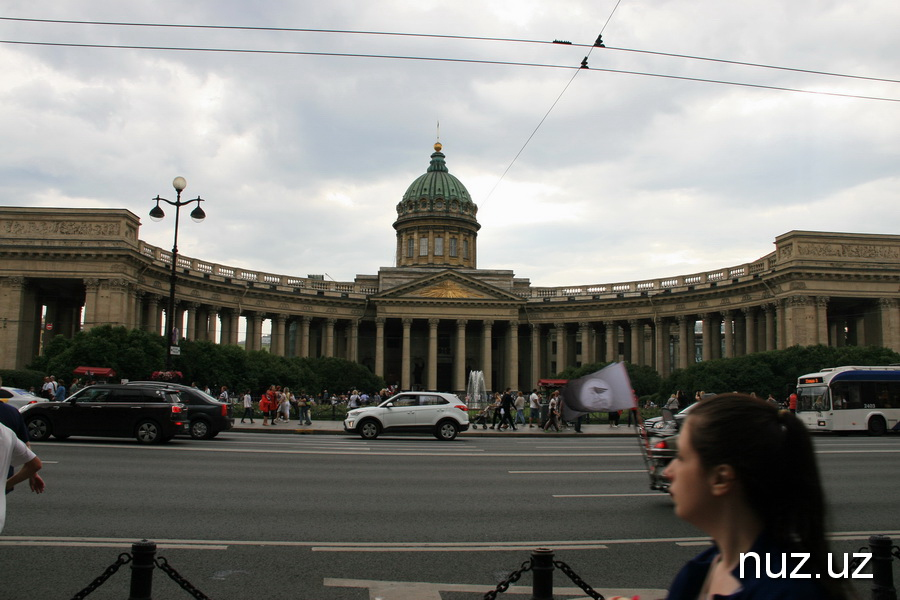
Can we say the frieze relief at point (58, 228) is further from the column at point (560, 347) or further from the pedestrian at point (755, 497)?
the pedestrian at point (755, 497)

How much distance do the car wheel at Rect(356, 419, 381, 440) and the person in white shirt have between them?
65.3 ft

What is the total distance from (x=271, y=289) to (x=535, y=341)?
30.0 metres

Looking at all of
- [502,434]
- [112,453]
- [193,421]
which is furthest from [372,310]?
[112,453]

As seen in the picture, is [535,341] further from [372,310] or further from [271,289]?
[271,289]

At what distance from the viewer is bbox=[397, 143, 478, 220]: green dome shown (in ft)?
322

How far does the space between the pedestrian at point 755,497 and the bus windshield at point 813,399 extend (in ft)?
110

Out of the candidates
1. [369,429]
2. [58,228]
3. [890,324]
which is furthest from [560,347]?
[369,429]

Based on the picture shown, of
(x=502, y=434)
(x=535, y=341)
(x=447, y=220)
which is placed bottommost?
(x=502, y=434)

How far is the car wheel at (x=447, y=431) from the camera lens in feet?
88.1

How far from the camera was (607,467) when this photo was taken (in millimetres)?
17297

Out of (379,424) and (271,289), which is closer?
(379,424)

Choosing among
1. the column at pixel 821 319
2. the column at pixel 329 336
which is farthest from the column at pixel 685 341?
the column at pixel 329 336

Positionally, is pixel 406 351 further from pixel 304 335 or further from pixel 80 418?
pixel 80 418

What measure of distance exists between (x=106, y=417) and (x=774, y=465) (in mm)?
22165
